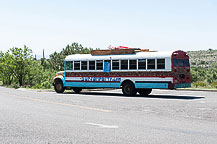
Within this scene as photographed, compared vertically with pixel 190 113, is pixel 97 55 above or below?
above

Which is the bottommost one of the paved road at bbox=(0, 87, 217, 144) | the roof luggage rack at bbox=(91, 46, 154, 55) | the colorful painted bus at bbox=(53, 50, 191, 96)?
the paved road at bbox=(0, 87, 217, 144)

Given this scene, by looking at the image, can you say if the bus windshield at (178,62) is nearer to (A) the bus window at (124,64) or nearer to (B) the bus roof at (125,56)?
(B) the bus roof at (125,56)

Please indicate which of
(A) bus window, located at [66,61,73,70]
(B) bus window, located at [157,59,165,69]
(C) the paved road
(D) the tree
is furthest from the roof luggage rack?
(D) the tree

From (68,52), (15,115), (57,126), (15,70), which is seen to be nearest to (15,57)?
(15,70)

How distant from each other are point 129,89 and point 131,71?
1.12 m

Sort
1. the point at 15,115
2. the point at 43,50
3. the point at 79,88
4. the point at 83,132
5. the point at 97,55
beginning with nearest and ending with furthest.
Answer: the point at 83,132
the point at 15,115
the point at 97,55
the point at 79,88
the point at 43,50

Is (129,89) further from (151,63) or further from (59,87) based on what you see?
(59,87)

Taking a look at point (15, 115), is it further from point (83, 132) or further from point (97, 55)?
point (97, 55)

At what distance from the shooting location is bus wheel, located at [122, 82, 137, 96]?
2178cm

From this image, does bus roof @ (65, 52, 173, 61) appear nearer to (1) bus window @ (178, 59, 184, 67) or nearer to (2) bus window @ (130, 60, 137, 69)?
(2) bus window @ (130, 60, 137, 69)

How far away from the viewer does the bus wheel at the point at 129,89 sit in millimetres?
21781

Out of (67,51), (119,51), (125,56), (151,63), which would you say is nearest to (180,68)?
(151,63)

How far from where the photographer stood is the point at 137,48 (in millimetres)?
22516

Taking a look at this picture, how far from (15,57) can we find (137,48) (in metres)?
25.8
